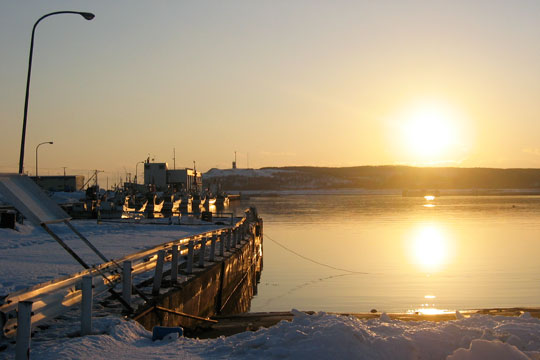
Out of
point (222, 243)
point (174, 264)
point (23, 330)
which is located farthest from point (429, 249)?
point (23, 330)

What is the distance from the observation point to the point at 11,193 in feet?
29.1

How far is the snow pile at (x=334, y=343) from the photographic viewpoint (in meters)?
7.30

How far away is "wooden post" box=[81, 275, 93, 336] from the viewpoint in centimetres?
870

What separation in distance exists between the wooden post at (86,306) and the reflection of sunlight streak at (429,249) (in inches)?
1025

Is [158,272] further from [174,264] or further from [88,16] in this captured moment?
[88,16]

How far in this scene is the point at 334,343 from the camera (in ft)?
24.4

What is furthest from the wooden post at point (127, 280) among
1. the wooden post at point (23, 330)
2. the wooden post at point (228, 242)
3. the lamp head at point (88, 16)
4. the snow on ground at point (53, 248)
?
the lamp head at point (88, 16)

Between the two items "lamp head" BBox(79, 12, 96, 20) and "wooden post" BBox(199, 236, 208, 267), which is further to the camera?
"lamp head" BBox(79, 12, 96, 20)

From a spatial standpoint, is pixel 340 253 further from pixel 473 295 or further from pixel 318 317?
pixel 318 317

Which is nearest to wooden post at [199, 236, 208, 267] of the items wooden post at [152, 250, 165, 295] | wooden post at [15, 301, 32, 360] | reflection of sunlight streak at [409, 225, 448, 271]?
wooden post at [152, 250, 165, 295]

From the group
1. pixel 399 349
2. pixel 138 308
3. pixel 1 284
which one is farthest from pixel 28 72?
pixel 399 349

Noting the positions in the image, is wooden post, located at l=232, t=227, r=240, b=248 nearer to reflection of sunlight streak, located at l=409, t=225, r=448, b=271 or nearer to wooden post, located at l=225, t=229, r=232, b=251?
wooden post, located at l=225, t=229, r=232, b=251

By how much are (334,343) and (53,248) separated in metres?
18.1

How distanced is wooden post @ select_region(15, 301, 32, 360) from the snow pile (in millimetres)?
529
